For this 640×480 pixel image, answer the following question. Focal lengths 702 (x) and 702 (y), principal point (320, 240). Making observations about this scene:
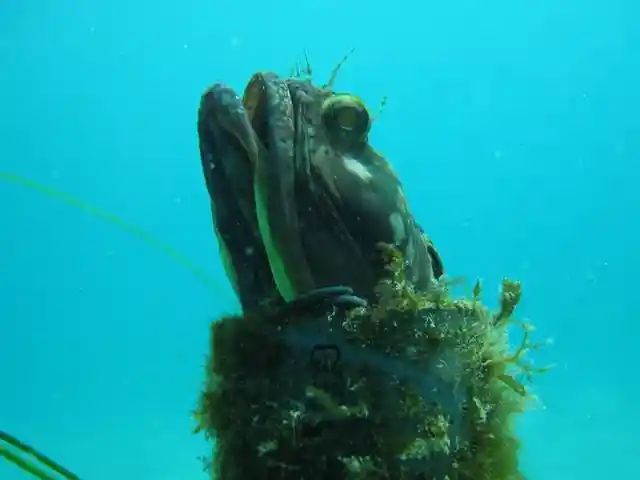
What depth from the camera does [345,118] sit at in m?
2.03

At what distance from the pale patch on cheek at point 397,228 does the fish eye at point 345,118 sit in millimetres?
255

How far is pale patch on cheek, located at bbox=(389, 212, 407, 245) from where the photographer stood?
78.4 inches

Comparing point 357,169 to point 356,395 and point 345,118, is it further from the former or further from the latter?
point 356,395

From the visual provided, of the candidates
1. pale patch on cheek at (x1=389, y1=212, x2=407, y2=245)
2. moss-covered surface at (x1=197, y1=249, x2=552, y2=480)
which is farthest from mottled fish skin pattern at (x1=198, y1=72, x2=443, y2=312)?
moss-covered surface at (x1=197, y1=249, x2=552, y2=480)

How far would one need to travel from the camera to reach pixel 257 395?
60.1 inches

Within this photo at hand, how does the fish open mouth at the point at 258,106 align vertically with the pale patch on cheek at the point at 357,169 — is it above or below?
above

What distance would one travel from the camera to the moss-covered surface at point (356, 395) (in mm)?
1472

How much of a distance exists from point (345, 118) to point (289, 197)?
0.37 meters

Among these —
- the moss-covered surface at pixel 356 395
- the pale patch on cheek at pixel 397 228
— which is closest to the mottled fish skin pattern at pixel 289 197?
the pale patch on cheek at pixel 397 228

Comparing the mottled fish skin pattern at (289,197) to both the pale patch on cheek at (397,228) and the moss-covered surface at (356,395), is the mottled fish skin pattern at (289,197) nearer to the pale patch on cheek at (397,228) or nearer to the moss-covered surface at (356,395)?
the pale patch on cheek at (397,228)

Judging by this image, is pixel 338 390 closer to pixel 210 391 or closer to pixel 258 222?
pixel 210 391

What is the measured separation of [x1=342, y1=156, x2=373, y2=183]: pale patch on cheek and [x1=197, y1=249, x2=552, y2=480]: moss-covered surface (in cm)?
40

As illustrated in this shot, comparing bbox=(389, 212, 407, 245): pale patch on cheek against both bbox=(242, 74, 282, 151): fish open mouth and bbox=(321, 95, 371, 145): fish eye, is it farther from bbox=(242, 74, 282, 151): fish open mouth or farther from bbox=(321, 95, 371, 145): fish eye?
bbox=(242, 74, 282, 151): fish open mouth

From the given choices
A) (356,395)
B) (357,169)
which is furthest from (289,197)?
(356,395)
